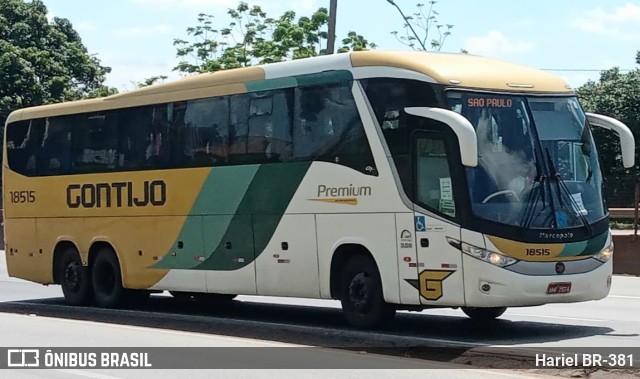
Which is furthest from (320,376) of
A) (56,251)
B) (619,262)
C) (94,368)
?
(619,262)

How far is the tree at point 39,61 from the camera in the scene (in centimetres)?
5197

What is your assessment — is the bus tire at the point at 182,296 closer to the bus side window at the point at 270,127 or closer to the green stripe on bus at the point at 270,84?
the bus side window at the point at 270,127

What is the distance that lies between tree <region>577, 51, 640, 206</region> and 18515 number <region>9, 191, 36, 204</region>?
2420 cm

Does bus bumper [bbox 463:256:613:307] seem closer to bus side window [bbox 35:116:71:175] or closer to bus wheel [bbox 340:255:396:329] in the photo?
bus wheel [bbox 340:255:396:329]

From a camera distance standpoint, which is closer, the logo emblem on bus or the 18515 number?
the logo emblem on bus

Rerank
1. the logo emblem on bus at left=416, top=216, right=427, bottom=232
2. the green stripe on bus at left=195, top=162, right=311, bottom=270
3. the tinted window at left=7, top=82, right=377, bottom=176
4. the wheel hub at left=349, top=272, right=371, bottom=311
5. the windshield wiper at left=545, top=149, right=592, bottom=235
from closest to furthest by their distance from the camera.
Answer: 1. the windshield wiper at left=545, top=149, right=592, bottom=235
2. the logo emblem on bus at left=416, top=216, right=427, bottom=232
3. the wheel hub at left=349, top=272, right=371, bottom=311
4. the tinted window at left=7, top=82, right=377, bottom=176
5. the green stripe on bus at left=195, top=162, right=311, bottom=270

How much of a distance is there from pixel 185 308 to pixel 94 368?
7.77 meters

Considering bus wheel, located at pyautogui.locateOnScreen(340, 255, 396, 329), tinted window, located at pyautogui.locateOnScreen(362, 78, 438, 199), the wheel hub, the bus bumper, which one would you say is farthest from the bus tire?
the bus bumper

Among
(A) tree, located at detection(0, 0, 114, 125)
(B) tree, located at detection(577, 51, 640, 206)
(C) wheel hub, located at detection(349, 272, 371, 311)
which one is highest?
(A) tree, located at detection(0, 0, 114, 125)

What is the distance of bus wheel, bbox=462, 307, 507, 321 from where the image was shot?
1522 cm

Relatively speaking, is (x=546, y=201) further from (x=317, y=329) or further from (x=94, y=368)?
(x=94, y=368)

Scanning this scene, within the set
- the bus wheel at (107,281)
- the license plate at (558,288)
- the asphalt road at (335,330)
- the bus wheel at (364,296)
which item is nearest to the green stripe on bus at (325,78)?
the bus wheel at (364,296)

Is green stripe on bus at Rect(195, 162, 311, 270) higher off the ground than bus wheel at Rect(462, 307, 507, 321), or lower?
higher

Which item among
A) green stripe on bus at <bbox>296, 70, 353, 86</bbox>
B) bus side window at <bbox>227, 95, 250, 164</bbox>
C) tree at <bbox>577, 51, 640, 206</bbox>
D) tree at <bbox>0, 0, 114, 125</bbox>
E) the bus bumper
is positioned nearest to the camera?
the bus bumper
